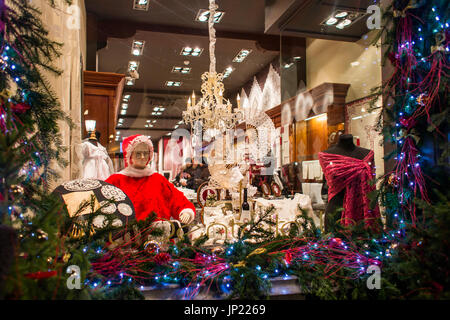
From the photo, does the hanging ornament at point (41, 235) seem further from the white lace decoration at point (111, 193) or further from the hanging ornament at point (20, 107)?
the white lace decoration at point (111, 193)

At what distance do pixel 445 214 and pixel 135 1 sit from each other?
4.35 meters

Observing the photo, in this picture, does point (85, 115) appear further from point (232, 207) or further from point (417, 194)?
point (417, 194)

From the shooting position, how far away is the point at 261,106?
15.8 ft

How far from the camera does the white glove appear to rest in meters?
2.13

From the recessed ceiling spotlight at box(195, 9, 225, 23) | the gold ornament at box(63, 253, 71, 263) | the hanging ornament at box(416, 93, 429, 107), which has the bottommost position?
the gold ornament at box(63, 253, 71, 263)

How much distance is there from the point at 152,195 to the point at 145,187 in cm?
8

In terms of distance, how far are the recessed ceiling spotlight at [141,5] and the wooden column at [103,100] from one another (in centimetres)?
92

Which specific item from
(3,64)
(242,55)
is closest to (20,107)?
(3,64)

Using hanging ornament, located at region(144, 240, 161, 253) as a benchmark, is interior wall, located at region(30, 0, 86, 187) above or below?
above

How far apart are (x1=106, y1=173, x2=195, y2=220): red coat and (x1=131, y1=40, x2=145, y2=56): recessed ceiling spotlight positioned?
2.91m

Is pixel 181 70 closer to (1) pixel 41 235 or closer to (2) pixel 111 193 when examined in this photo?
(2) pixel 111 193

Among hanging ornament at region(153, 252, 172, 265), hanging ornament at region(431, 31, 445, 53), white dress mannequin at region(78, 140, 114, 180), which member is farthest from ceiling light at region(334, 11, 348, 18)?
hanging ornament at region(153, 252, 172, 265)

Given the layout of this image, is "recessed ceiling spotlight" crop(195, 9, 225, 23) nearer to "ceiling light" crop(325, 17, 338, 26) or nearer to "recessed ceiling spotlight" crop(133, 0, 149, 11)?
"recessed ceiling spotlight" crop(133, 0, 149, 11)

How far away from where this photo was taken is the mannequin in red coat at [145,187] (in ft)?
7.17
